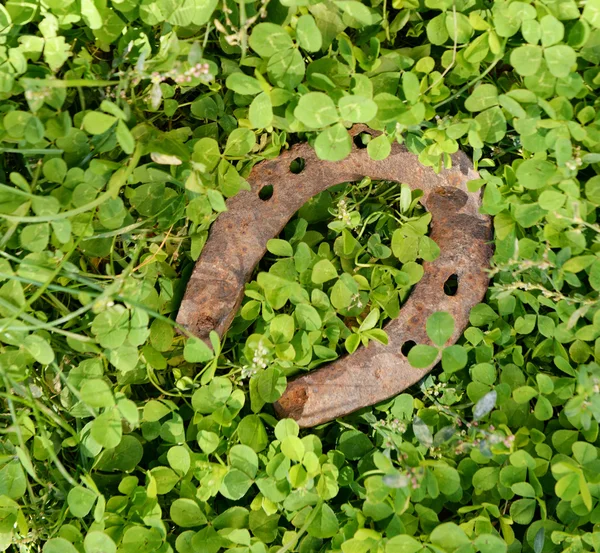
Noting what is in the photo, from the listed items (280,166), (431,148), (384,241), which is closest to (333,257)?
(384,241)

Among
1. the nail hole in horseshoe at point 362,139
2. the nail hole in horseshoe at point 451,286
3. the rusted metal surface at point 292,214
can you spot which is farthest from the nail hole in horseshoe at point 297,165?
the nail hole in horseshoe at point 451,286

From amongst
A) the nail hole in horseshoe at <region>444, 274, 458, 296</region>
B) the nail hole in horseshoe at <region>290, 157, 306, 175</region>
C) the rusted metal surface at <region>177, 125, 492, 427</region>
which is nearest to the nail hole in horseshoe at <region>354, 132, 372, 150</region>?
the rusted metal surface at <region>177, 125, 492, 427</region>

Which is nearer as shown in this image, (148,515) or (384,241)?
(148,515)

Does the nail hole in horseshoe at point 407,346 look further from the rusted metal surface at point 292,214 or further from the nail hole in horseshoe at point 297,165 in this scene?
the nail hole in horseshoe at point 297,165

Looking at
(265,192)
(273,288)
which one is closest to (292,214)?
(265,192)

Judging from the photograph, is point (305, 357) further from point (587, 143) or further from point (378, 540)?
point (587, 143)

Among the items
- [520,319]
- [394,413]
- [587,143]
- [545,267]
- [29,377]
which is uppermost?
[587,143]

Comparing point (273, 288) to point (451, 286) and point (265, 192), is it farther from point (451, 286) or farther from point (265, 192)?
point (451, 286)
